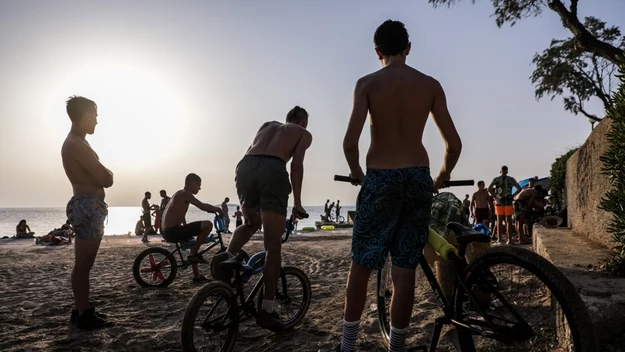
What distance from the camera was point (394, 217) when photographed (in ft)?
8.35

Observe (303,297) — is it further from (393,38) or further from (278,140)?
(393,38)

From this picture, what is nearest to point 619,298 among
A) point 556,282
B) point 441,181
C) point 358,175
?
point 556,282

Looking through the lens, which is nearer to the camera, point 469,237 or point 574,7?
point 469,237

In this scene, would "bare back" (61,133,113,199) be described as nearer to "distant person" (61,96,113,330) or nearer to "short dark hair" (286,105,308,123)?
"distant person" (61,96,113,330)

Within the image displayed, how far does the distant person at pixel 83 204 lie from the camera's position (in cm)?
421

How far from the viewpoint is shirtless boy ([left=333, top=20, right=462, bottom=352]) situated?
2533mm

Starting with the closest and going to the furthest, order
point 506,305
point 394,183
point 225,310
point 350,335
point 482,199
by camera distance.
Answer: point 506,305
point 394,183
point 350,335
point 225,310
point 482,199

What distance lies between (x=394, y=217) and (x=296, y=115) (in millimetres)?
1948

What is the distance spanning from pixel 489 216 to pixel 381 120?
14050mm

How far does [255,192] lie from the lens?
376 cm

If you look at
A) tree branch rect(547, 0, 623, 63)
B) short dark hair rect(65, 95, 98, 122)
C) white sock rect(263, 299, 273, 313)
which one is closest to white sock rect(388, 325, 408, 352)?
white sock rect(263, 299, 273, 313)

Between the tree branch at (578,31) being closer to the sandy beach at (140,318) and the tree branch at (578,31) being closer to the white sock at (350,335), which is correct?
the sandy beach at (140,318)

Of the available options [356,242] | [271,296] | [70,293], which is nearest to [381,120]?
[356,242]

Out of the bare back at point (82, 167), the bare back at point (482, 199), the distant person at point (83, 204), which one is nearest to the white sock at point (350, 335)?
the distant person at point (83, 204)
